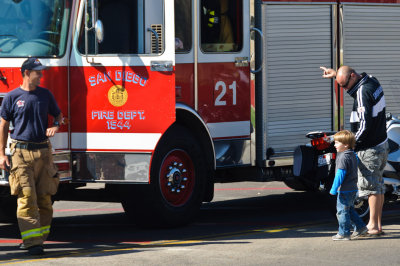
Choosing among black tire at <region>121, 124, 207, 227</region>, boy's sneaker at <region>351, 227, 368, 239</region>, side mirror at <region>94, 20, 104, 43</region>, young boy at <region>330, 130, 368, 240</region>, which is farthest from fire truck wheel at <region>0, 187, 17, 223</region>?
boy's sneaker at <region>351, 227, 368, 239</region>

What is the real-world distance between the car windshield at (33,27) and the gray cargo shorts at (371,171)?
3.22 meters

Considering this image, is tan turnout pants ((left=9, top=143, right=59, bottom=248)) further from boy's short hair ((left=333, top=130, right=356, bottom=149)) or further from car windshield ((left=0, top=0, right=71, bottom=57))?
boy's short hair ((left=333, top=130, right=356, bottom=149))

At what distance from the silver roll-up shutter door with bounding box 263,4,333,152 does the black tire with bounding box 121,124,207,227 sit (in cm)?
119

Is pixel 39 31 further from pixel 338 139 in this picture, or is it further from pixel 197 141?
pixel 338 139

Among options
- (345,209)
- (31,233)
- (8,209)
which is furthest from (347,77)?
(8,209)

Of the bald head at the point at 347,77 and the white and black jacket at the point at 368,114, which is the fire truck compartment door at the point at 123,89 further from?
the white and black jacket at the point at 368,114

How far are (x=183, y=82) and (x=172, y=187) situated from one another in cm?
112

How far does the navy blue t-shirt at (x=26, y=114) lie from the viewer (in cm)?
894

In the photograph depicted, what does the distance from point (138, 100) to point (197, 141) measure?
1.10 m

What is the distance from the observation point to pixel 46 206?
9102 mm

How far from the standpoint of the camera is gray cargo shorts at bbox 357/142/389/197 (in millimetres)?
9711

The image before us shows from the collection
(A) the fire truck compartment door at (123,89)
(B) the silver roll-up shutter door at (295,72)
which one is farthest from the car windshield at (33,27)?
(B) the silver roll-up shutter door at (295,72)

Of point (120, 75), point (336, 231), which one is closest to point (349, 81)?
point (336, 231)

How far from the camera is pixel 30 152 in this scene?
895 centimetres
